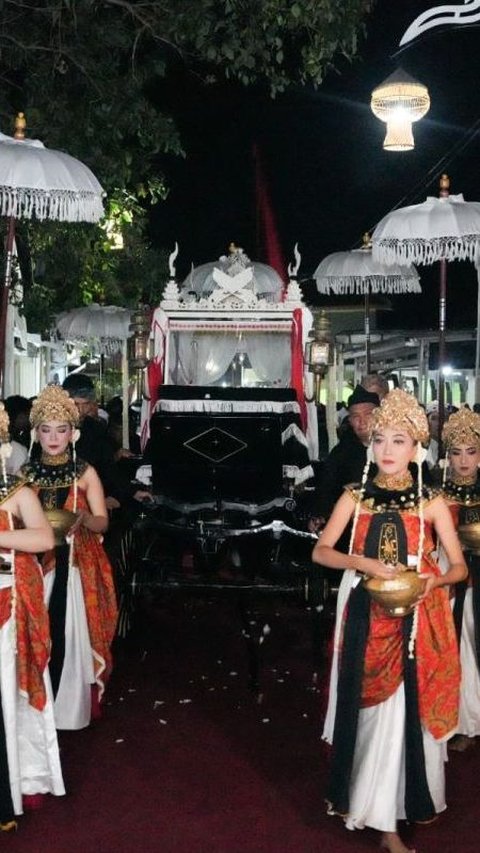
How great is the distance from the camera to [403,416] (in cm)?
430

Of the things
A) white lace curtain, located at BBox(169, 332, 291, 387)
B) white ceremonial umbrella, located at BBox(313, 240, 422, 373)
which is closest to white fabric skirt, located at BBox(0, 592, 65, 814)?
white lace curtain, located at BBox(169, 332, 291, 387)

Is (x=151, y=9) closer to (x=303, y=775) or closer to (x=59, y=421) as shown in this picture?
(x=59, y=421)

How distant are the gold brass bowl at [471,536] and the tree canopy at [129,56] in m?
4.77

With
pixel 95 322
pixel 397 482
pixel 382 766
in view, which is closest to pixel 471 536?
pixel 397 482

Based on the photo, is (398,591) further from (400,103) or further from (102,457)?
(400,103)

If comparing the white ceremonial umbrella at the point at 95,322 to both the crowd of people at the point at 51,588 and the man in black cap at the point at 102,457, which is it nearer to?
the crowd of people at the point at 51,588

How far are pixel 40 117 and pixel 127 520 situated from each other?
408 cm

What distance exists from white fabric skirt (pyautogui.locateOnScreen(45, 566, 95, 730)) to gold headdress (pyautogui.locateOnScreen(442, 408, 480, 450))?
2248 millimetres

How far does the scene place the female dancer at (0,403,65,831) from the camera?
4227 millimetres

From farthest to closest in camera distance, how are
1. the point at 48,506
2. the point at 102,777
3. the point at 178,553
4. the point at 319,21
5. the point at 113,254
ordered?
the point at 113,254, the point at 178,553, the point at 319,21, the point at 48,506, the point at 102,777

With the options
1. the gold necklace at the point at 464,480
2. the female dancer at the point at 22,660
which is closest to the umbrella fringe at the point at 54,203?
the female dancer at the point at 22,660

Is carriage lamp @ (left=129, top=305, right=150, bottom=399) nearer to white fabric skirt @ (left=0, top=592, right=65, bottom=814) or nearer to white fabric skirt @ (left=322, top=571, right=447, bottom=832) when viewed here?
white fabric skirt @ (left=0, top=592, right=65, bottom=814)

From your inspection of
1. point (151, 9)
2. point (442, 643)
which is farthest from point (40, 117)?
point (442, 643)

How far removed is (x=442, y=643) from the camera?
14.3 ft
